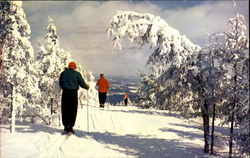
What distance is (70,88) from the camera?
744 cm

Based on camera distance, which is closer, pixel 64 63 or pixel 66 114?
pixel 66 114

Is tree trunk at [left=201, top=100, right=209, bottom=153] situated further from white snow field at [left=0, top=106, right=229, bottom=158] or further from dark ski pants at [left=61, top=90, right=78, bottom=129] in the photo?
dark ski pants at [left=61, top=90, right=78, bottom=129]

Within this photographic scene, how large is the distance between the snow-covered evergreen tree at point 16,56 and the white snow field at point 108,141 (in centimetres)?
303

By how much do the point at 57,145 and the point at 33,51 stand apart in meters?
6.89

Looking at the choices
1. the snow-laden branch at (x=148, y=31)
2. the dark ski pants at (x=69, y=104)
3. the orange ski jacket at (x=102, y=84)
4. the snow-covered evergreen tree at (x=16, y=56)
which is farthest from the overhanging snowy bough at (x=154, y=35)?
the orange ski jacket at (x=102, y=84)

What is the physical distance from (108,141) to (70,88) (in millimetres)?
2407

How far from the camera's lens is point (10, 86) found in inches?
506

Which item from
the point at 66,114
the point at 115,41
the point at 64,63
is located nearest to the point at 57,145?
the point at 66,114

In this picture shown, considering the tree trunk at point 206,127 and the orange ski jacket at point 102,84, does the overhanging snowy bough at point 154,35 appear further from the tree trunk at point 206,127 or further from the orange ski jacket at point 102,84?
the orange ski jacket at point 102,84

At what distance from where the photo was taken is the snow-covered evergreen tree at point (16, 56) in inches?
416

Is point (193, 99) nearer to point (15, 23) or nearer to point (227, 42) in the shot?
point (227, 42)

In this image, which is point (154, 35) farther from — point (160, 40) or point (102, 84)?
point (102, 84)

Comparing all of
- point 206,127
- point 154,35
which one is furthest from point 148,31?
point 206,127

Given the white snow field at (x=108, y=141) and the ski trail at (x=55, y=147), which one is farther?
the white snow field at (x=108, y=141)
